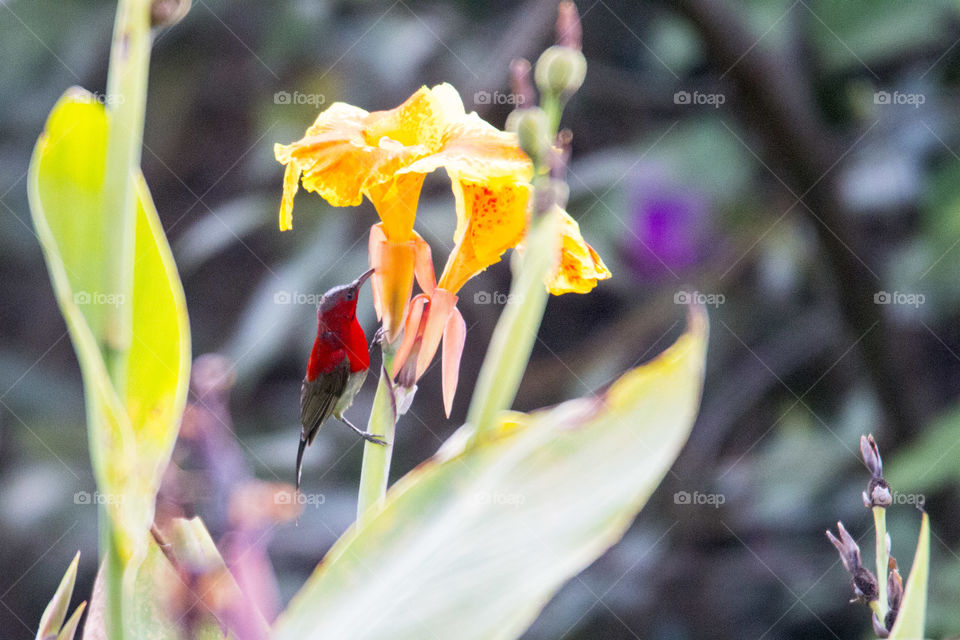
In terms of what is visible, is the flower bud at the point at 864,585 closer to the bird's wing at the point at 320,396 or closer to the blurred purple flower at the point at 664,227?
the bird's wing at the point at 320,396

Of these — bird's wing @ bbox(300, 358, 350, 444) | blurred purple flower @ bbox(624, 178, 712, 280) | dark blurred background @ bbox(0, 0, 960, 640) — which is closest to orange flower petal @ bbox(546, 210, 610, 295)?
bird's wing @ bbox(300, 358, 350, 444)

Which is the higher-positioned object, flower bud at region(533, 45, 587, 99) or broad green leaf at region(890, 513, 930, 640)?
flower bud at region(533, 45, 587, 99)

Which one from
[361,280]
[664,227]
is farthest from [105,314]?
[664,227]

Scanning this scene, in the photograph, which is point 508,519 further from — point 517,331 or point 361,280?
point 361,280

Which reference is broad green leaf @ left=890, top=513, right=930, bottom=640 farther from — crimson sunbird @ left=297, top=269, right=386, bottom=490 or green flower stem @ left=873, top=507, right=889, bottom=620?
crimson sunbird @ left=297, top=269, right=386, bottom=490

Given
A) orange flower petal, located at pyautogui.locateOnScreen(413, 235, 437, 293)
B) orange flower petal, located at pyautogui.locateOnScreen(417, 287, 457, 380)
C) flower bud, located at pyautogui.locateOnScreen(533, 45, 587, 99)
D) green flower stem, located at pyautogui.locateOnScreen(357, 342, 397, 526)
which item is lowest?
green flower stem, located at pyautogui.locateOnScreen(357, 342, 397, 526)

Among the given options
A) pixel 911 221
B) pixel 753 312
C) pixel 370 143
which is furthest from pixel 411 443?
pixel 370 143
